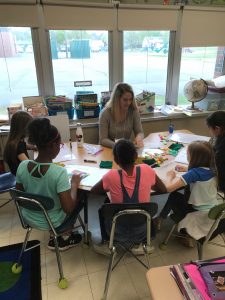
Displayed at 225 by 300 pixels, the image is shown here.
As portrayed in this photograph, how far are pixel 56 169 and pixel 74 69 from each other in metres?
1.95

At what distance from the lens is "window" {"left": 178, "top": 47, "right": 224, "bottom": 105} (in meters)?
3.38

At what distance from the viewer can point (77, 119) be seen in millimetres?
3053

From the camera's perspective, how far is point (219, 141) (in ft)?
6.42

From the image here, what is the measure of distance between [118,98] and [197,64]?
167 cm

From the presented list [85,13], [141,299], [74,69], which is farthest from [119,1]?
[141,299]

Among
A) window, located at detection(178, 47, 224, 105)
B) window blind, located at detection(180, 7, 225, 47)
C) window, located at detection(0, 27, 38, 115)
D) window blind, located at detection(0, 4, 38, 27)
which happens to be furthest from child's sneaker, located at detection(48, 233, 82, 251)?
window blind, located at detection(180, 7, 225, 47)

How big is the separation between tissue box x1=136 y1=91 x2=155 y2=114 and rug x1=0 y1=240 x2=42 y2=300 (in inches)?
82.8

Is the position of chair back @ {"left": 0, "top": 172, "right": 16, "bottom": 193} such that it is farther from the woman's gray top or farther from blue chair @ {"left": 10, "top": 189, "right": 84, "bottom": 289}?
the woman's gray top

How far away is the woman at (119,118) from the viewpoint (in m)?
2.49

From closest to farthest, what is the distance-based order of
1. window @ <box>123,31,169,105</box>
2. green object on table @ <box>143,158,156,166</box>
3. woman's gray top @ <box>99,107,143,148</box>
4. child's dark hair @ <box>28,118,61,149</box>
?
child's dark hair @ <box>28,118,61,149</box>
green object on table @ <box>143,158,156,166</box>
woman's gray top @ <box>99,107,143,148</box>
window @ <box>123,31,169,105</box>

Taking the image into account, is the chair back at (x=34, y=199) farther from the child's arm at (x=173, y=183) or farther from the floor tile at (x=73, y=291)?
the child's arm at (x=173, y=183)

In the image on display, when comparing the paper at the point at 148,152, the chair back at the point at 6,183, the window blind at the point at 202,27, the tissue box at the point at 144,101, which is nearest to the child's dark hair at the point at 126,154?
the paper at the point at 148,152

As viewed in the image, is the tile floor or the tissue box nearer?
the tile floor

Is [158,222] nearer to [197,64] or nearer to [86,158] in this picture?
[86,158]
